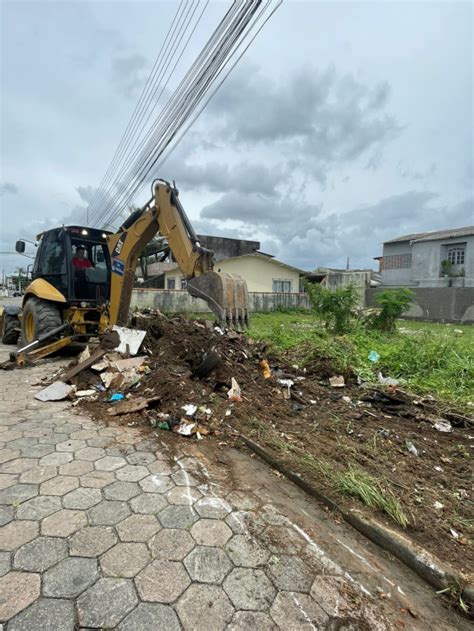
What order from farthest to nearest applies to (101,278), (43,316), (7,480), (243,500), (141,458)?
(101,278), (43,316), (141,458), (7,480), (243,500)

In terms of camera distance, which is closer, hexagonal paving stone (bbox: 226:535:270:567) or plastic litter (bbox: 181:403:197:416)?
hexagonal paving stone (bbox: 226:535:270:567)

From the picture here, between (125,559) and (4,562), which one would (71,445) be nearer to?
(4,562)

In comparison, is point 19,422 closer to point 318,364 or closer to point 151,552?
point 151,552

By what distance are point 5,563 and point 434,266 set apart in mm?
29822

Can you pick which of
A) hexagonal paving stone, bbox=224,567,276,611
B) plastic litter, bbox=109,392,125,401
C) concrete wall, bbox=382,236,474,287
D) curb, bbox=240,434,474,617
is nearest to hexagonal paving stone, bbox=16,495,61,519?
hexagonal paving stone, bbox=224,567,276,611

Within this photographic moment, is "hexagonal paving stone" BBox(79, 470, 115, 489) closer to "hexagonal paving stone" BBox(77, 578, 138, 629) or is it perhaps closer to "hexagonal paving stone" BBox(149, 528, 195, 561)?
"hexagonal paving stone" BBox(149, 528, 195, 561)

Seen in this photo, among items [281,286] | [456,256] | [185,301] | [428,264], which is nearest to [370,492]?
[185,301]

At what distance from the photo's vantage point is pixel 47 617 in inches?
59.3

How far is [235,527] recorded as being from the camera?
7.07 feet

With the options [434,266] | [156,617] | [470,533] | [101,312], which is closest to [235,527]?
[156,617]

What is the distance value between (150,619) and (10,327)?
29.3 feet

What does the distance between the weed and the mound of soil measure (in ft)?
0.12

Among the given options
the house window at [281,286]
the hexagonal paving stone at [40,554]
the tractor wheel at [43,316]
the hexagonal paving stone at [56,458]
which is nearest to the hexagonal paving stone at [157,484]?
the hexagonal paving stone at [40,554]

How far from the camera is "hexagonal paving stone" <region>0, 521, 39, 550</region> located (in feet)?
6.28
